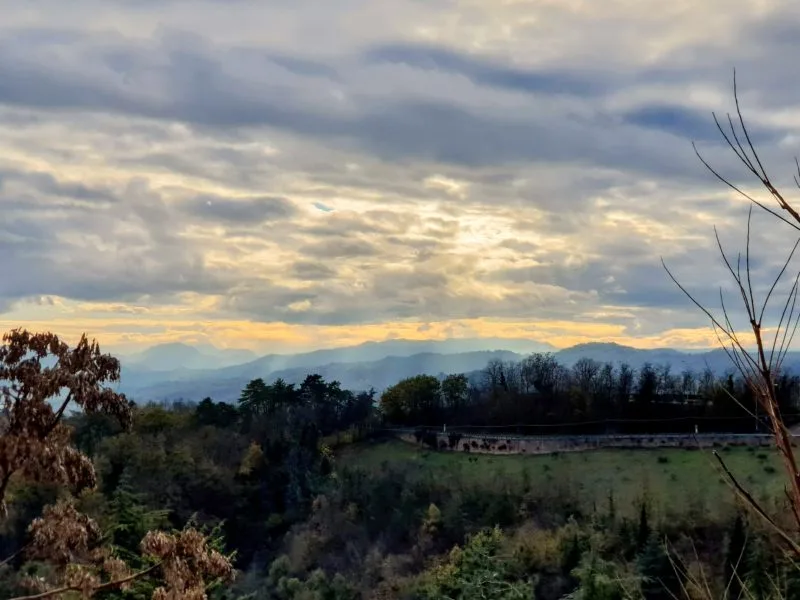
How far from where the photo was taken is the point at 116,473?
37469 mm

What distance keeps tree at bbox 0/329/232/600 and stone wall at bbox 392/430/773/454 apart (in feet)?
108

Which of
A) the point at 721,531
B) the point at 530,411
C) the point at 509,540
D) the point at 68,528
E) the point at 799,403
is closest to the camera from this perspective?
the point at 68,528

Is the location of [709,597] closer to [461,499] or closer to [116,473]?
[461,499]

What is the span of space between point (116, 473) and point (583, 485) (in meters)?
20.9

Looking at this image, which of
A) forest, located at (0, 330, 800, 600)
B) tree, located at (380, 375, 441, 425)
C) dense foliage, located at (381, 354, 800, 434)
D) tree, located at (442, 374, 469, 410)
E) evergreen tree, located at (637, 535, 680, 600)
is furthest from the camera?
tree, located at (442, 374, 469, 410)

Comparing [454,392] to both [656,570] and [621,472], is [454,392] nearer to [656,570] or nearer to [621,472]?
[621,472]

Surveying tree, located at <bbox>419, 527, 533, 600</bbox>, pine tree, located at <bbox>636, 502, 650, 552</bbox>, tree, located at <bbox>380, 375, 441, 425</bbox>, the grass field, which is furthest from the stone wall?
tree, located at <bbox>419, 527, 533, 600</bbox>

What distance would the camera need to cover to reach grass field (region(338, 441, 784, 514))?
28.5m

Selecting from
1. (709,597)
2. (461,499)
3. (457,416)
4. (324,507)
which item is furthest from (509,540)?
(709,597)

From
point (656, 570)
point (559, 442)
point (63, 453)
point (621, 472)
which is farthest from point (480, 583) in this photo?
point (559, 442)

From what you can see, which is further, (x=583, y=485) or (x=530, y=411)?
(x=530, y=411)

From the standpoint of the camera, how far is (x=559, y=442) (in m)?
41.8

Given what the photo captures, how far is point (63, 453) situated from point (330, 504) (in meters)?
35.0

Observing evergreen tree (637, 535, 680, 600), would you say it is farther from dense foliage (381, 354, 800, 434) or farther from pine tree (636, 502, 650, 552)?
dense foliage (381, 354, 800, 434)
